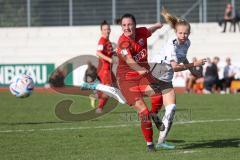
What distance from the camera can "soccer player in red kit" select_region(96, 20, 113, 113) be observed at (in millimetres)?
16141

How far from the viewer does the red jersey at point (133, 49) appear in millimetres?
9797

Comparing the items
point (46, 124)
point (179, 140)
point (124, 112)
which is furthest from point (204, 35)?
point (179, 140)

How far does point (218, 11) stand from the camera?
117 ft

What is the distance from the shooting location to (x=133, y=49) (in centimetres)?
988

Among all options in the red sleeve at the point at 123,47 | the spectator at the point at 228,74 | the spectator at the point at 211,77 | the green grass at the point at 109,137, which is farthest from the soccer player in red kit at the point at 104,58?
the spectator at the point at 228,74

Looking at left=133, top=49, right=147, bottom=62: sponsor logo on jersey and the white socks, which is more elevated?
left=133, top=49, right=147, bottom=62: sponsor logo on jersey

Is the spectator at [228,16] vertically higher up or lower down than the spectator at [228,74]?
higher up

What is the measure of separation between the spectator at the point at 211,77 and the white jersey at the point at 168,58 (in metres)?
18.6

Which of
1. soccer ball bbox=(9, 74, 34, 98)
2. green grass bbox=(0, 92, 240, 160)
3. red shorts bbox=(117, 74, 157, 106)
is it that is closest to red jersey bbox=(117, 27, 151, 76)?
red shorts bbox=(117, 74, 157, 106)

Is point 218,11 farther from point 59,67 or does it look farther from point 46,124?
point 46,124

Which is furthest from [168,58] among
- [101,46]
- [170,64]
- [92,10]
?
[92,10]

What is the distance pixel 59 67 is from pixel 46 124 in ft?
64.3

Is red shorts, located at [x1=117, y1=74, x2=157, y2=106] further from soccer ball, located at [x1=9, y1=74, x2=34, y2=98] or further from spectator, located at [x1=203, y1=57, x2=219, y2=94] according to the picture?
spectator, located at [x1=203, y1=57, x2=219, y2=94]

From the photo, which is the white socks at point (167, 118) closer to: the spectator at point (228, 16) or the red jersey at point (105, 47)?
the red jersey at point (105, 47)
